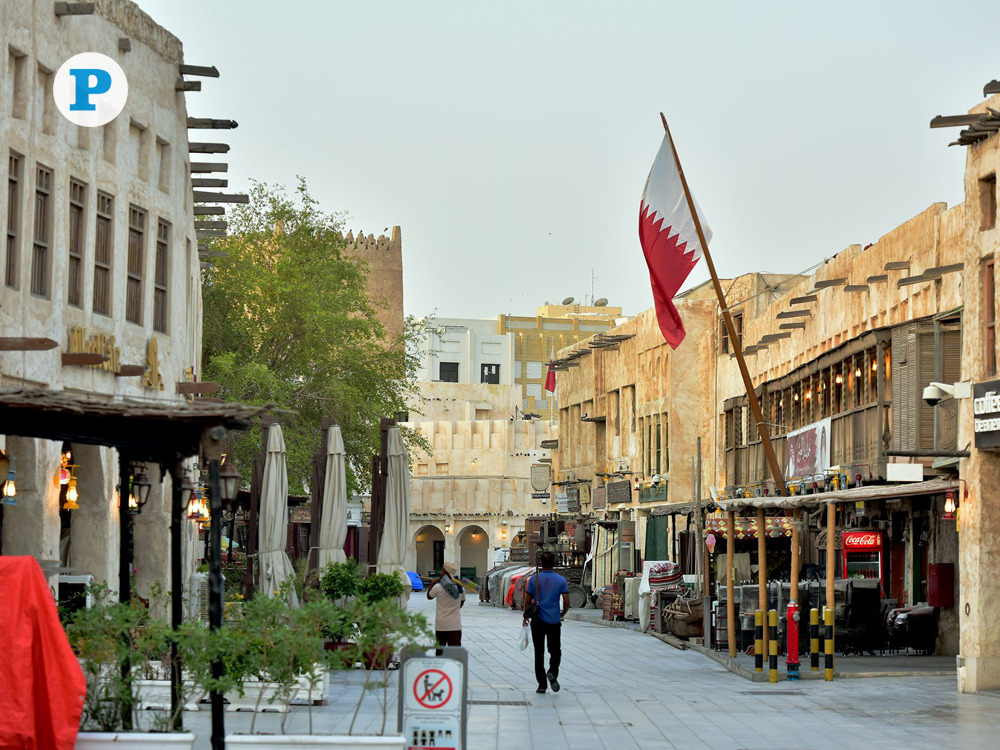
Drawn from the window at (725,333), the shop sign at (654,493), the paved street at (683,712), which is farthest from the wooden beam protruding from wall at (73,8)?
the shop sign at (654,493)

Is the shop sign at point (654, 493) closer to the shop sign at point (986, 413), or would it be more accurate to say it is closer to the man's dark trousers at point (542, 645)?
the shop sign at point (986, 413)

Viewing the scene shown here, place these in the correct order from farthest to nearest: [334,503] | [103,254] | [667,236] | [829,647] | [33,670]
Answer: [667,236]
[103,254]
[334,503]
[829,647]
[33,670]

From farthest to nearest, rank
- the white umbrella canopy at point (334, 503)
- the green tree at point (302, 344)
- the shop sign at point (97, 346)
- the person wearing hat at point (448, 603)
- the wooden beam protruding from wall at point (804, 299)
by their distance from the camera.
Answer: the green tree at point (302, 344), the wooden beam protruding from wall at point (804, 299), the white umbrella canopy at point (334, 503), the shop sign at point (97, 346), the person wearing hat at point (448, 603)

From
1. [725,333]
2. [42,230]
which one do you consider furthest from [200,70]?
[725,333]

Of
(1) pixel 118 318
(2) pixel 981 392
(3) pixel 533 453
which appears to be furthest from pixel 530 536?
(2) pixel 981 392

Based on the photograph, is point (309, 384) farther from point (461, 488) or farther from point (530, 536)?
point (461, 488)

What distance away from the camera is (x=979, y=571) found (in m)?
18.9

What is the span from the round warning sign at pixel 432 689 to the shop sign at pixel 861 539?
17711 mm

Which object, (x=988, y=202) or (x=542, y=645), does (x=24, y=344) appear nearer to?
(x=542, y=645)

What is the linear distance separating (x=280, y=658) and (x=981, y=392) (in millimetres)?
10980

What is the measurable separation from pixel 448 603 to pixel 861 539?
1059 centimetres

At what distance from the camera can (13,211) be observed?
67.5 ft

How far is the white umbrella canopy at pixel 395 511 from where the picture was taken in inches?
914

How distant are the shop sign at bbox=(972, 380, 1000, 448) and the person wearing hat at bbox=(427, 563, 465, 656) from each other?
6510mm
